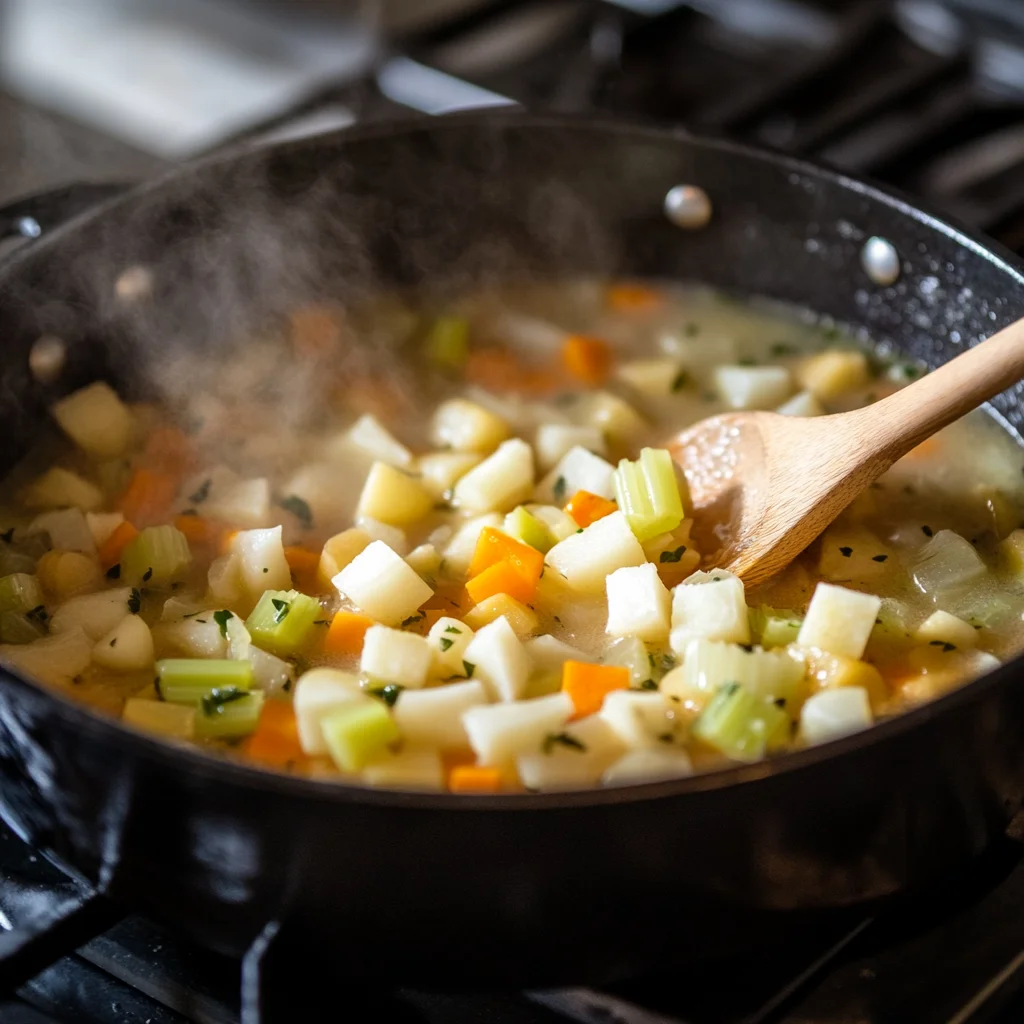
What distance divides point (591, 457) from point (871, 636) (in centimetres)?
50

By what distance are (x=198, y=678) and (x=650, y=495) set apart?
0.63 metres

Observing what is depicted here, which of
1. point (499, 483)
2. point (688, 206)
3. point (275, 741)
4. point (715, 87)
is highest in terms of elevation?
point (715, 87)

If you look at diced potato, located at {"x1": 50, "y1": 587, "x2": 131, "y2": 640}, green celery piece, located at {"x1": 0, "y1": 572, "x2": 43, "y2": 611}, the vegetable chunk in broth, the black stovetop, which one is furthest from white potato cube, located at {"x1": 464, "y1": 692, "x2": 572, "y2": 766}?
green celery piece, located at {"x1": 0, "y1": 572, "x2": 43, "y2": 611}

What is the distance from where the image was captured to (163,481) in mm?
1970

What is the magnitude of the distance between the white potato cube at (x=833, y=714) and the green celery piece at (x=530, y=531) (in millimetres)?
491

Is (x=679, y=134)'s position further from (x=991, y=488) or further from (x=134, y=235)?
(x=134, y=235)

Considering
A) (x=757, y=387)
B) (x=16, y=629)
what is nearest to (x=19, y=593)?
(x=16, y=629)

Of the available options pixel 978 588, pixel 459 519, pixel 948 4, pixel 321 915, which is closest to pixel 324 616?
pixel 459 519

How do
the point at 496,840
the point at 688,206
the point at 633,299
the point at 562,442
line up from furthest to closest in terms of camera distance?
the point at 633,299, the point at 688,206, the point at 562,442, the point at 496,840

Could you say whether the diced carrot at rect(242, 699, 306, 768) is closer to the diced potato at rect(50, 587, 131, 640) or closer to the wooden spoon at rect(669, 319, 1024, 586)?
the diced potato at rect(50, 587, 131, 640)

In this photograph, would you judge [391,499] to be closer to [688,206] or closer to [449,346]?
[449,346]

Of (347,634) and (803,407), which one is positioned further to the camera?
(803,407)

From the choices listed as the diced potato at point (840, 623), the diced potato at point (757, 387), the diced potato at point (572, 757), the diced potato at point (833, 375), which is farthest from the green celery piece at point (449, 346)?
the diced potato at point (572, 757)

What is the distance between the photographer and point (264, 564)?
1731 mm
